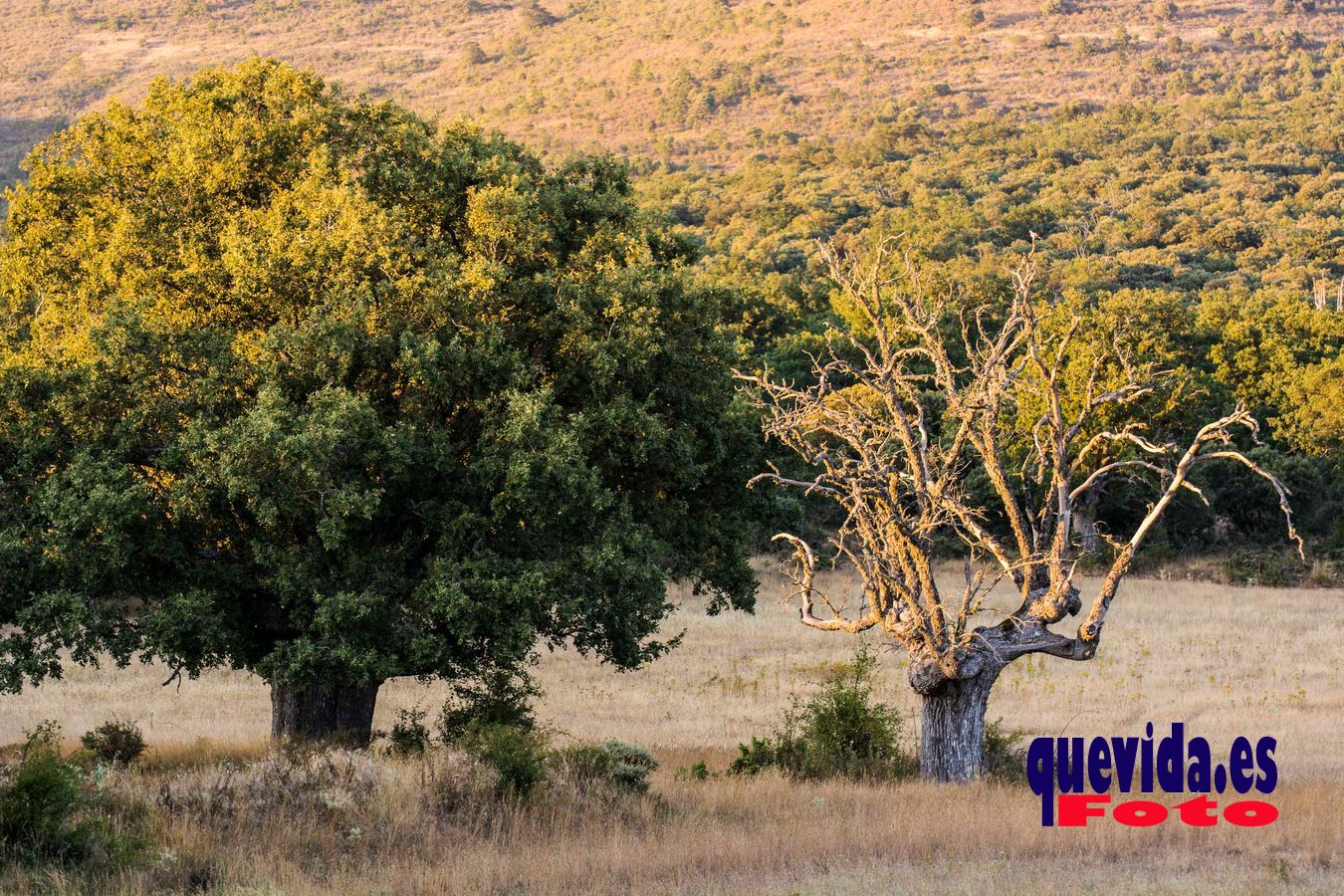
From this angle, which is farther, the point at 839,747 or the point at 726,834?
the point at 839,747

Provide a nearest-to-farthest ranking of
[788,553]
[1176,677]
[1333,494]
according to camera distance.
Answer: [1176,677]
[788,553]
[1333,494]

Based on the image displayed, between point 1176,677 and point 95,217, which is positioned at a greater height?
point 95,217

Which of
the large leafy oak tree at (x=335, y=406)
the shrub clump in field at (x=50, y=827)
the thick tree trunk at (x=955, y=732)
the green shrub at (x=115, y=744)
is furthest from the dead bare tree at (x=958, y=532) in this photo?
the green shrub at (x=115, y=744)

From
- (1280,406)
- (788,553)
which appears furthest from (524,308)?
(1280,406)

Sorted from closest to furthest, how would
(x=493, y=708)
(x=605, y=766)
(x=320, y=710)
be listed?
1. (x=605, y=766)
2. (x=493, y=708)
3. (x=320, y=710)

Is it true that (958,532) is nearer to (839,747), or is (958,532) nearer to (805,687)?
(839,747)

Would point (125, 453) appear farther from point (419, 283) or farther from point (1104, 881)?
point (1104, 881)

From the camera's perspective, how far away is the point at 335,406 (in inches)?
682

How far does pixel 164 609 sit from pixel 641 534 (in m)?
5.84

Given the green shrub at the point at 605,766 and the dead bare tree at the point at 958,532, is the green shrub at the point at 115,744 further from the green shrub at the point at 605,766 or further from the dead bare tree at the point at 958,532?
the dead bare tree at the point at 958,532

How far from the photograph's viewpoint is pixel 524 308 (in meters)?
19.8

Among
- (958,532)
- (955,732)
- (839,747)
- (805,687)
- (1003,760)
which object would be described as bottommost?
(805,687)

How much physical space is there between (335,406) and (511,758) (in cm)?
515

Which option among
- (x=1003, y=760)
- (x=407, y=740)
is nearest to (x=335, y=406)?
(x=407, y=740)
